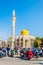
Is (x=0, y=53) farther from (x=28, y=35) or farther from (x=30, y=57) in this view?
(x=28, y=35)

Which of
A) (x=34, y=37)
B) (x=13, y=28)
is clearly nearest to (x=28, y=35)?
(x=34, y=37)

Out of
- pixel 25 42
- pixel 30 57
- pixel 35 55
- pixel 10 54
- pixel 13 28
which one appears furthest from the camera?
pixel 25 42

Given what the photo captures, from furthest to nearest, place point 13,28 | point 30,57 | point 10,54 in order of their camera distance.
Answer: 1. point 13,28
2. point 10,54
3. point 30,57

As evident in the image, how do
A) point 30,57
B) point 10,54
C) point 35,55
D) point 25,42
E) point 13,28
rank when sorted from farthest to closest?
point 25,42 → point 13,28 → point 10,54 → point 35,55 → point 30,57

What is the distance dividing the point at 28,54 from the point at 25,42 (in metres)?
80.9

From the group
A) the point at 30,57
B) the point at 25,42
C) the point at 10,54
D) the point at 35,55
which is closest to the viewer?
the point at 30,57

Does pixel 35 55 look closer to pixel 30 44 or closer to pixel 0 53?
pixel 0 53

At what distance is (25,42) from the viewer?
10350 cm

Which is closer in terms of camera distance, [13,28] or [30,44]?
[13,28]

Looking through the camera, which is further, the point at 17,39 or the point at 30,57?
the point at 17,39

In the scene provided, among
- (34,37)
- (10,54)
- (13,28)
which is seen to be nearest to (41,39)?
(34,37)

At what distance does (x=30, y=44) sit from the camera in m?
104

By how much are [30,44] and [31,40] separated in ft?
5.93

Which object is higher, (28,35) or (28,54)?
(28,35)
